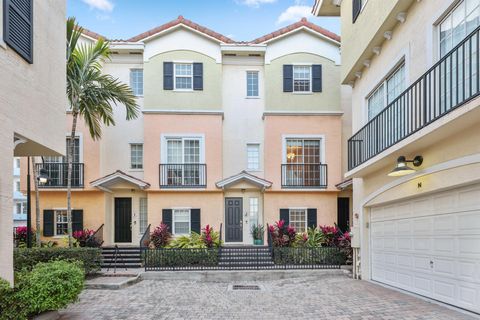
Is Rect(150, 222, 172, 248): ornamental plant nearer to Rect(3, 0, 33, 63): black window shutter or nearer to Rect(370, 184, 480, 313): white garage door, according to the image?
Rect(370, 184, 480, 313): white garage door

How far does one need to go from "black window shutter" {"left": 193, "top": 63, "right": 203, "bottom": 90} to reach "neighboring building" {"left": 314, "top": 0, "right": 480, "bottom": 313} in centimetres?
725

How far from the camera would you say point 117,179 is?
49.9 feet

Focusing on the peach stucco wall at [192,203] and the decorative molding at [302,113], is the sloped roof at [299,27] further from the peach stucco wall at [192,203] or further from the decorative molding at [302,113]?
the peach stucco wall at [192,203]

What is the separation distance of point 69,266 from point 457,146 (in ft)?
25.0

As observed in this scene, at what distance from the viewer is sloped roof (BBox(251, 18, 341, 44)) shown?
53.5ft

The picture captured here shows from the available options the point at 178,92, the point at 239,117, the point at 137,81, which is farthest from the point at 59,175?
the point at 239,117

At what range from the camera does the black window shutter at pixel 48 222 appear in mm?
15430

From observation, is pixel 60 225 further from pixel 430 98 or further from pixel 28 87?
pixel 430 98

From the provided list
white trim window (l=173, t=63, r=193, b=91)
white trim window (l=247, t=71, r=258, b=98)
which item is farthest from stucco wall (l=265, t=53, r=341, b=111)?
white trim window (l=173, t=63, r=193, b=91)

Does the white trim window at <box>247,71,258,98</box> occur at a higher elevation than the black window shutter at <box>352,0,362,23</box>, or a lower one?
lower

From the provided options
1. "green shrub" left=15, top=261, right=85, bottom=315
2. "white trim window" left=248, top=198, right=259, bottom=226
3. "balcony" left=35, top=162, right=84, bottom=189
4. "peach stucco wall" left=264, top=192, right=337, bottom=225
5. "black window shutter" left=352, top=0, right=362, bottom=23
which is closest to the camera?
"green shrub" left=15, top=261, right=85, bottom=315

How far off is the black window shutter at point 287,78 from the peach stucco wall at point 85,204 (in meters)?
9.74

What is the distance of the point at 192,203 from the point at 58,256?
19.9 ft

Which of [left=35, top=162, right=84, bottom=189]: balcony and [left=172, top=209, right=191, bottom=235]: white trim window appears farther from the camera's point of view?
[left=172, top=209, right=191, bottom=235]: white trim window
